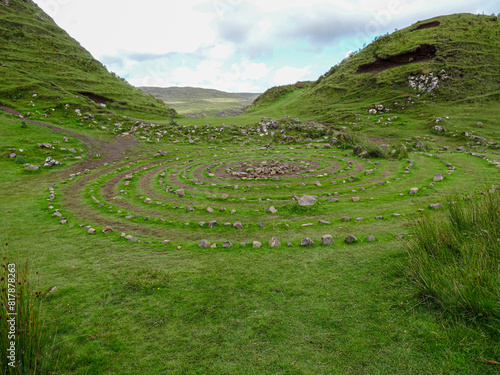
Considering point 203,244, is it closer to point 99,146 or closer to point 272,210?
point 272,210

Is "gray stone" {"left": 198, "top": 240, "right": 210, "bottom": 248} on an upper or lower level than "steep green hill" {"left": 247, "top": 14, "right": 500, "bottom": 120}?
lower

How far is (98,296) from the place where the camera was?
17.5 feet

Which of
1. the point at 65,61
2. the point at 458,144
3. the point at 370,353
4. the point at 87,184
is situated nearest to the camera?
the point at 370,353

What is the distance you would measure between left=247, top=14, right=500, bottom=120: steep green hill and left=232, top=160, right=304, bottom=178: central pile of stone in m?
19.6

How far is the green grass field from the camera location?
3.78 meters

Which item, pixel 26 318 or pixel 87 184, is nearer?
pixel 26 318

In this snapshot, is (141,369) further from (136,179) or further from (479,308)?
(136,179)

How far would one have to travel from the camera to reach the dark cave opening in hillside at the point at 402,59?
35763 mm

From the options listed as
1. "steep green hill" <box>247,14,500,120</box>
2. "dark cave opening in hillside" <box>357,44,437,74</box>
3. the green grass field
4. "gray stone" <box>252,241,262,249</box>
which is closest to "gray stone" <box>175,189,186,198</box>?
the green grass field

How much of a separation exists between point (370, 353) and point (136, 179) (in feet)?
48.6

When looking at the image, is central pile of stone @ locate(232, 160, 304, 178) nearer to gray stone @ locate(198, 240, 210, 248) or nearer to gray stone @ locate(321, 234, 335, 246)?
gray stone @ locate(198, 240, 210, 248)

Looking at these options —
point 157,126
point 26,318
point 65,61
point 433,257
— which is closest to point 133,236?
point 26,318

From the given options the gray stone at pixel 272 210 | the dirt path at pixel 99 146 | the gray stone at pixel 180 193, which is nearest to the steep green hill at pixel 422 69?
the dirt path at pixel 99 146

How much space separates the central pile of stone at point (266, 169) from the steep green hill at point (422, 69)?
1957 cm
